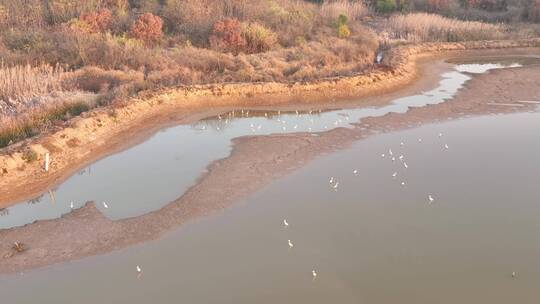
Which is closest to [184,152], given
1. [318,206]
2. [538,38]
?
[318,206]

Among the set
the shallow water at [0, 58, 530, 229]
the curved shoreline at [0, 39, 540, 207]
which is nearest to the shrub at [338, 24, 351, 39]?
the curved shoreline at [0, 39, 540, 207]

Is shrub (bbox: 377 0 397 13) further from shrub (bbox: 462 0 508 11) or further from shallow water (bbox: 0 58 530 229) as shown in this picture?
shallow water (bbox: 0 58 530 229)

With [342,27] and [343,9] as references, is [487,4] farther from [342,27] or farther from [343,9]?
[342,27]

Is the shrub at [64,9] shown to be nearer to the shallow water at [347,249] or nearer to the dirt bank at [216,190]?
the dirt bank at [216,190]

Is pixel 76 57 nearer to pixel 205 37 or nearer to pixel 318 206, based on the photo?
pixel 205 37

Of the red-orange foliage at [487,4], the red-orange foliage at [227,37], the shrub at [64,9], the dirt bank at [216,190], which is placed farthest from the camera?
the red-orange foliage at [487,4]

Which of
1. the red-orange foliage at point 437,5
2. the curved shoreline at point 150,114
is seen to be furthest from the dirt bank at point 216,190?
the red-orange foliage at point 437,5
